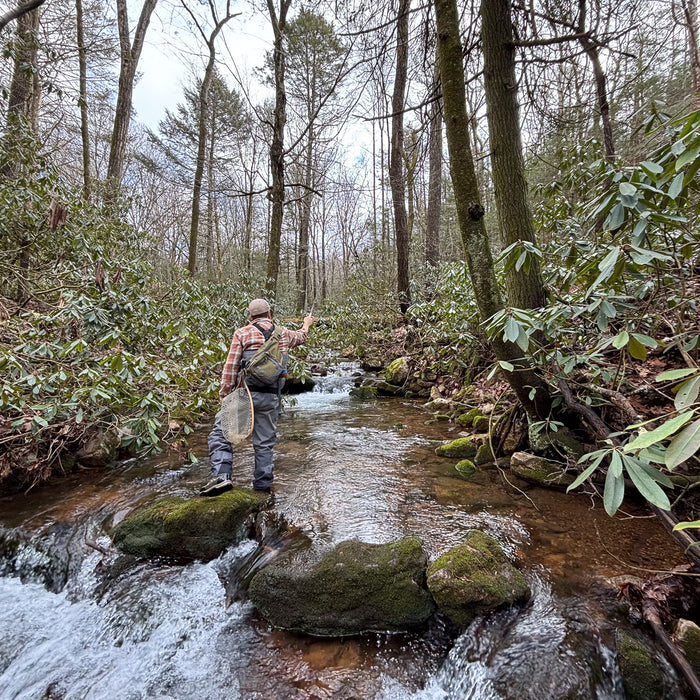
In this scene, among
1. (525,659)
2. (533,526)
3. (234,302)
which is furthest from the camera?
(234,302)

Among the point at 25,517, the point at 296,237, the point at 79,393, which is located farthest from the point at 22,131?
the point at 296,237

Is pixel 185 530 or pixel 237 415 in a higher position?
pixel 237 415

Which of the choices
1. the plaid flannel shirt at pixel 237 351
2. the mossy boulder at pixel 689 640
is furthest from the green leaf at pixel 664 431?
the plaid flannel shirt at pixel 237 351

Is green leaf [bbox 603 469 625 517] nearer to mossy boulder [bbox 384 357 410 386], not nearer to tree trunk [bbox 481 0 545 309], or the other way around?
tree trunk [bbox 481 0 545 309]

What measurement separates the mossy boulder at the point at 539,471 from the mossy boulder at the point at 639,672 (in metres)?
1.45

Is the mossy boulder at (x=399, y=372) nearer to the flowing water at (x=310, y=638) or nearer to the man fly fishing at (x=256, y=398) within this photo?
the flowing water at (x=310, y=638)

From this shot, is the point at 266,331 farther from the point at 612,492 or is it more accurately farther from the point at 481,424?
the point at 481,424

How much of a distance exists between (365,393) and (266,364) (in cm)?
469

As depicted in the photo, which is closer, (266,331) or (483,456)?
(266,331)

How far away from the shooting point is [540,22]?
11.5 ft

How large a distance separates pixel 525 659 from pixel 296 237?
21.4m

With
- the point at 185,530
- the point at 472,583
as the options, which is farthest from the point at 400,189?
the point at 472,583

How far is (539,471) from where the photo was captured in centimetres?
348

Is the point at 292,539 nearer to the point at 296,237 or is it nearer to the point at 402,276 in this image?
the point at 402,276
